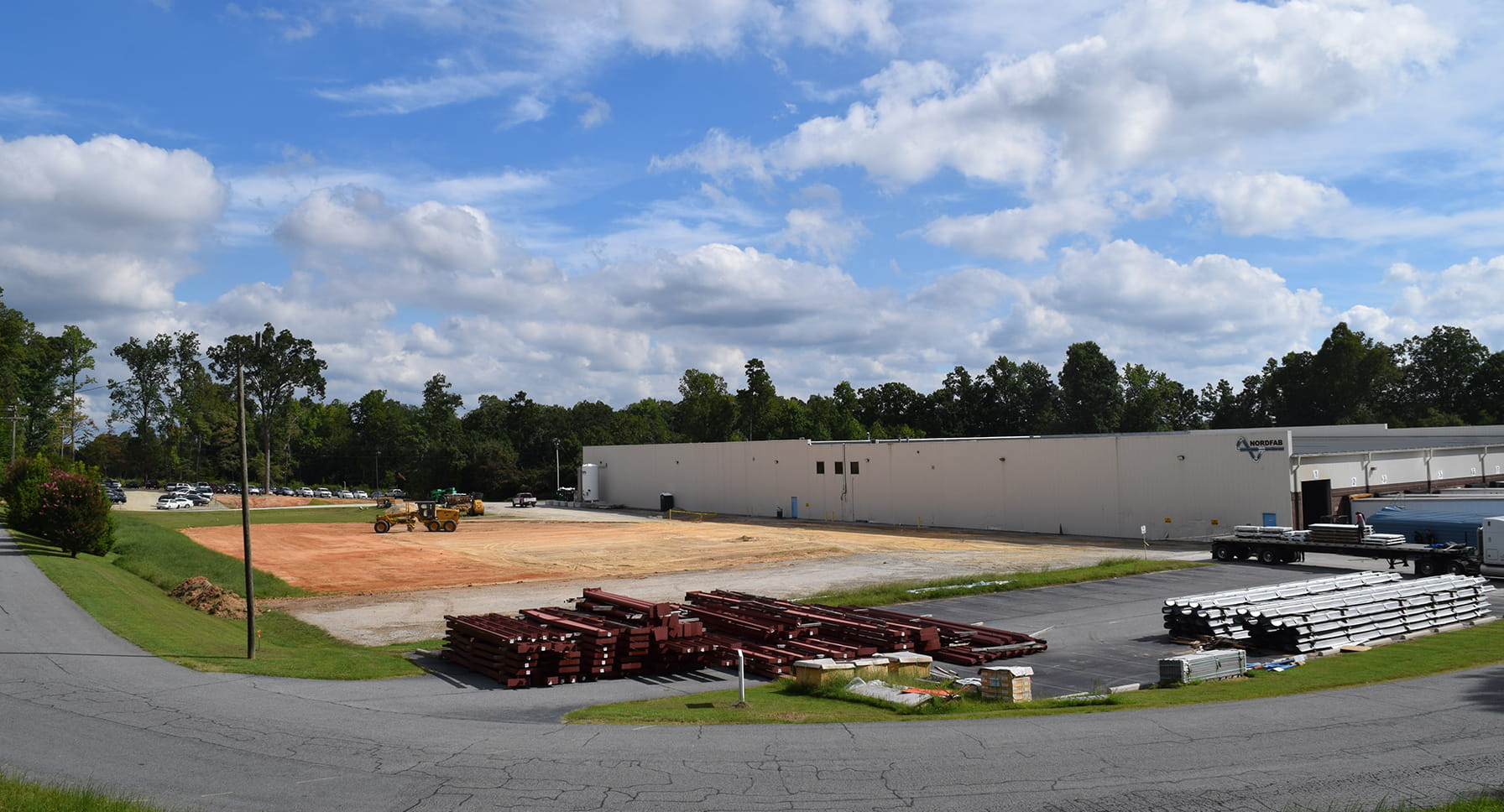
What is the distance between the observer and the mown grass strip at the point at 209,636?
19.9 meters

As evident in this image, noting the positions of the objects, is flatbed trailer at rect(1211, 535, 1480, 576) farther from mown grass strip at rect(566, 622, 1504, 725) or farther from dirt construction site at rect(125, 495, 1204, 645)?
mown grass strip at rect(566, 622, 1504, 725)

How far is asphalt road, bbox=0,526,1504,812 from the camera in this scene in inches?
448

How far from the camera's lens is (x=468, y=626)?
70.0 feet

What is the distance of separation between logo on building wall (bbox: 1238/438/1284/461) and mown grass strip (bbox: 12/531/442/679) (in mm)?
40681

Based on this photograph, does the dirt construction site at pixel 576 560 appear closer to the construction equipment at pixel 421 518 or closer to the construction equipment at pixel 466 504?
the construction equipment at pixel 421 518

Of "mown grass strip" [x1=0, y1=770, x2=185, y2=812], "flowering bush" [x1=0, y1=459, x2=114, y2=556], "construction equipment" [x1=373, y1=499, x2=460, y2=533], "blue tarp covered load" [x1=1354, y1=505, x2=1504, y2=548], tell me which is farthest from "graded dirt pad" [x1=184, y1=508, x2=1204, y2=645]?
"mown grass strip" [x1=0, y1=770, x2=185, y2=812]

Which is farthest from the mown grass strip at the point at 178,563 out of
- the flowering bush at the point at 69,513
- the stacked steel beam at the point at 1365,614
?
the stacked steel beam at the point at 1365,614

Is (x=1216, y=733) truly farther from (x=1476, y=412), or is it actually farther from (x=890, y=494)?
(x=1476, y=412)

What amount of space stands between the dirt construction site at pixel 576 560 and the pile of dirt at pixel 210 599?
213 centimetres

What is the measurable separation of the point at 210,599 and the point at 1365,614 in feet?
107


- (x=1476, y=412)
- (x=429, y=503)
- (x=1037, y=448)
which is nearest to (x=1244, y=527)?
(x=1037, y=448)

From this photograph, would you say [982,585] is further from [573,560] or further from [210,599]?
[210,599]

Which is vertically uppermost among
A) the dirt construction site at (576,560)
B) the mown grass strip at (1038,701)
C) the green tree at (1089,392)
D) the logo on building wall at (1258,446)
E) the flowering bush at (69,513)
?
the green tree at (1089,392)

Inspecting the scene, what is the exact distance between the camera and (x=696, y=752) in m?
13.5
